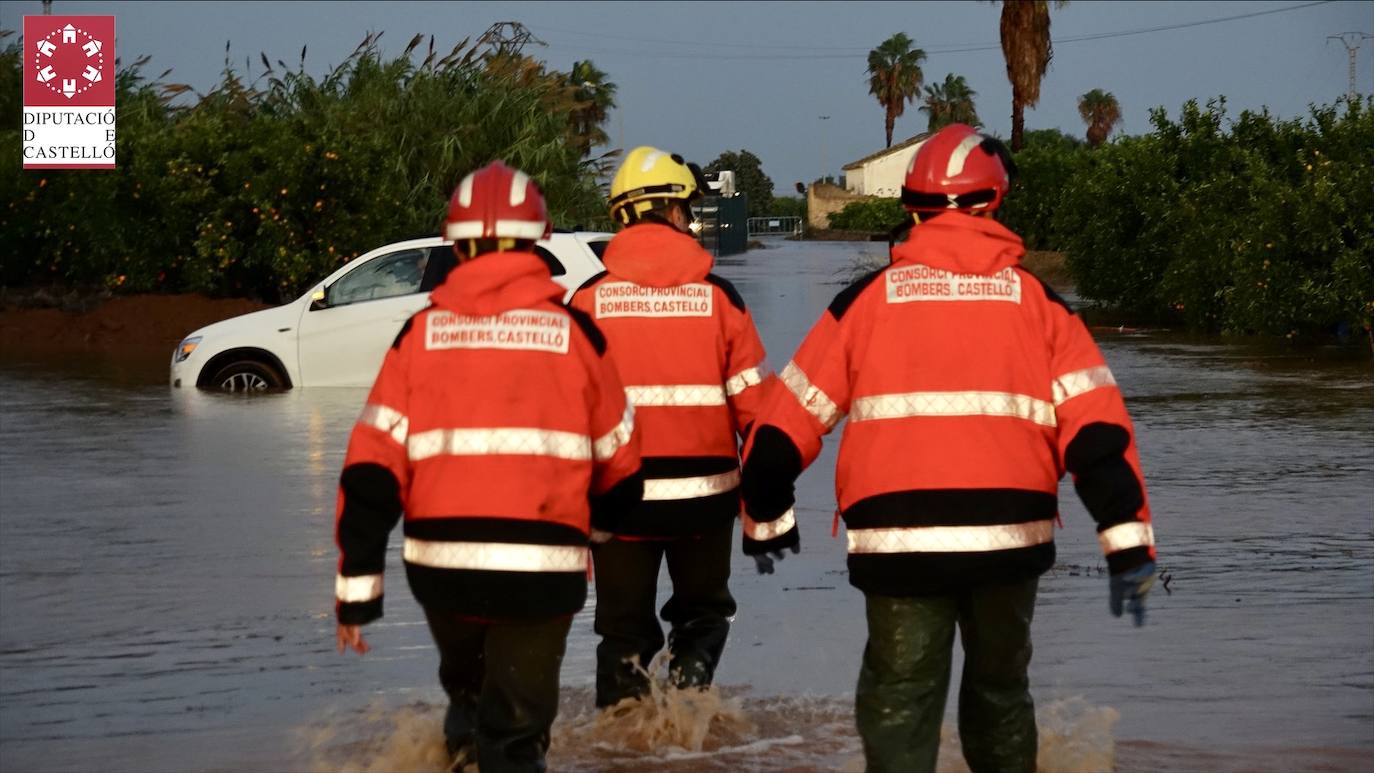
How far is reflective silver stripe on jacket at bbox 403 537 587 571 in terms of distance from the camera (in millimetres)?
4668

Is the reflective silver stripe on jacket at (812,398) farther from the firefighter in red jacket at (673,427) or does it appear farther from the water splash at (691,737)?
the water splash at (691,737)

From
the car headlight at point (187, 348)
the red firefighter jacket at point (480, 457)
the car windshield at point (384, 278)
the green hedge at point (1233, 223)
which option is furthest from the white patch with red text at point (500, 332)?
the green hedge at point (1233, 223)

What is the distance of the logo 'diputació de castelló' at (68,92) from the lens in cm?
Answer: 2855

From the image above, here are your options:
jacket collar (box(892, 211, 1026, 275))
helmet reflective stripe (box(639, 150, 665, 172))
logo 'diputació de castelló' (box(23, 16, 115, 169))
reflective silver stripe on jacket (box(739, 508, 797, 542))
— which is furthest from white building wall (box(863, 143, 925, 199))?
jacket collar (box(892, 211, 1026, 275))

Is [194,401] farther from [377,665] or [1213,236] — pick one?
[1213,236]

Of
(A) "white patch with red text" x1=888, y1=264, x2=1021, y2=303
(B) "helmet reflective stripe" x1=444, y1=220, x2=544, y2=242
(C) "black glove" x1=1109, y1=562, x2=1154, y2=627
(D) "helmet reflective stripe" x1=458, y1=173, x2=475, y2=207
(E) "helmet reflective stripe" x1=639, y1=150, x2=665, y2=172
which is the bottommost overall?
(C) "black glove" x1=1109, y1=562, x2=1154, y2=627

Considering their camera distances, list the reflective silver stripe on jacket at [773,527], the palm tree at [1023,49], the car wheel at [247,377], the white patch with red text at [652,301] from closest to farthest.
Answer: the reflective silver stripe on jacket at [773,527]
the white patch with red text at [652,301]
the car wheel at [247,377]
the palm tree at [1023,49]

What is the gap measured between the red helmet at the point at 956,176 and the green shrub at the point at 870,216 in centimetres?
8084

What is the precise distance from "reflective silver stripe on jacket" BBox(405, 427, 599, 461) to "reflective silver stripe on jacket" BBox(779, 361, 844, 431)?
613 mm

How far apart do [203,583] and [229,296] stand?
19.5m

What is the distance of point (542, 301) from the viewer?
4.79m

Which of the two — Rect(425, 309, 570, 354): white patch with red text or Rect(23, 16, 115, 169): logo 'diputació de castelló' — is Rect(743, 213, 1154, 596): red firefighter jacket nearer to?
Rect(425, 309, 570, 354): white patch with red text

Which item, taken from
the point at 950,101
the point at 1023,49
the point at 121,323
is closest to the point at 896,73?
the point at 950,101

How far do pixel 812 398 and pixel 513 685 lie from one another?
1012 mm
